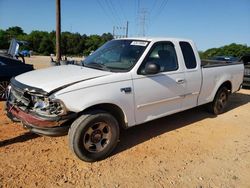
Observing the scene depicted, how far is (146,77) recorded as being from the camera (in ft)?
13.9

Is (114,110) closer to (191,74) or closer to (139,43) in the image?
(139,43)

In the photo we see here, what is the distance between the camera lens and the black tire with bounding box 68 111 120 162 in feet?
11.6

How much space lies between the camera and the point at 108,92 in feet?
12.2

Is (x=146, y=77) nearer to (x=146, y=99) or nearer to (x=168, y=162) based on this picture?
(x=146, y=99)

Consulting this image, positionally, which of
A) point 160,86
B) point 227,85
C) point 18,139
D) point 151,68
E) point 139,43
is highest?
point 139,43

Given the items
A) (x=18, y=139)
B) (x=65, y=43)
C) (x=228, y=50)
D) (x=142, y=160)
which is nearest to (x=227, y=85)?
(x=142, y=160)

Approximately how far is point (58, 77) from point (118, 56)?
1258mm

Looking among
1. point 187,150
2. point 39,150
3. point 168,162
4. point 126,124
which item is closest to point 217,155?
point 187,150

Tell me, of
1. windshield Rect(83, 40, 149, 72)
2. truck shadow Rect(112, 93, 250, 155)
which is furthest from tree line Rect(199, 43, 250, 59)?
windshield Rect(83, 40, 149, 72)

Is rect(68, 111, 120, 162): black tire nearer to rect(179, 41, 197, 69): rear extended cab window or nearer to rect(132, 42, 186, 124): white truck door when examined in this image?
rect(132, 42, 186, 124): white truck door

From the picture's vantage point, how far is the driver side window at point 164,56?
14.7 ft

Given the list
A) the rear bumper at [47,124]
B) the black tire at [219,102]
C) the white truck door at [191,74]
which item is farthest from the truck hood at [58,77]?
the black tire at [219,102]

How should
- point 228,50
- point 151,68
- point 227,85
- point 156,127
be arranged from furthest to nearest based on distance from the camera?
point 228,50 < point 227,85 < point 156,127 < point 151,68

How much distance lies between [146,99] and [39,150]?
6.49ft
